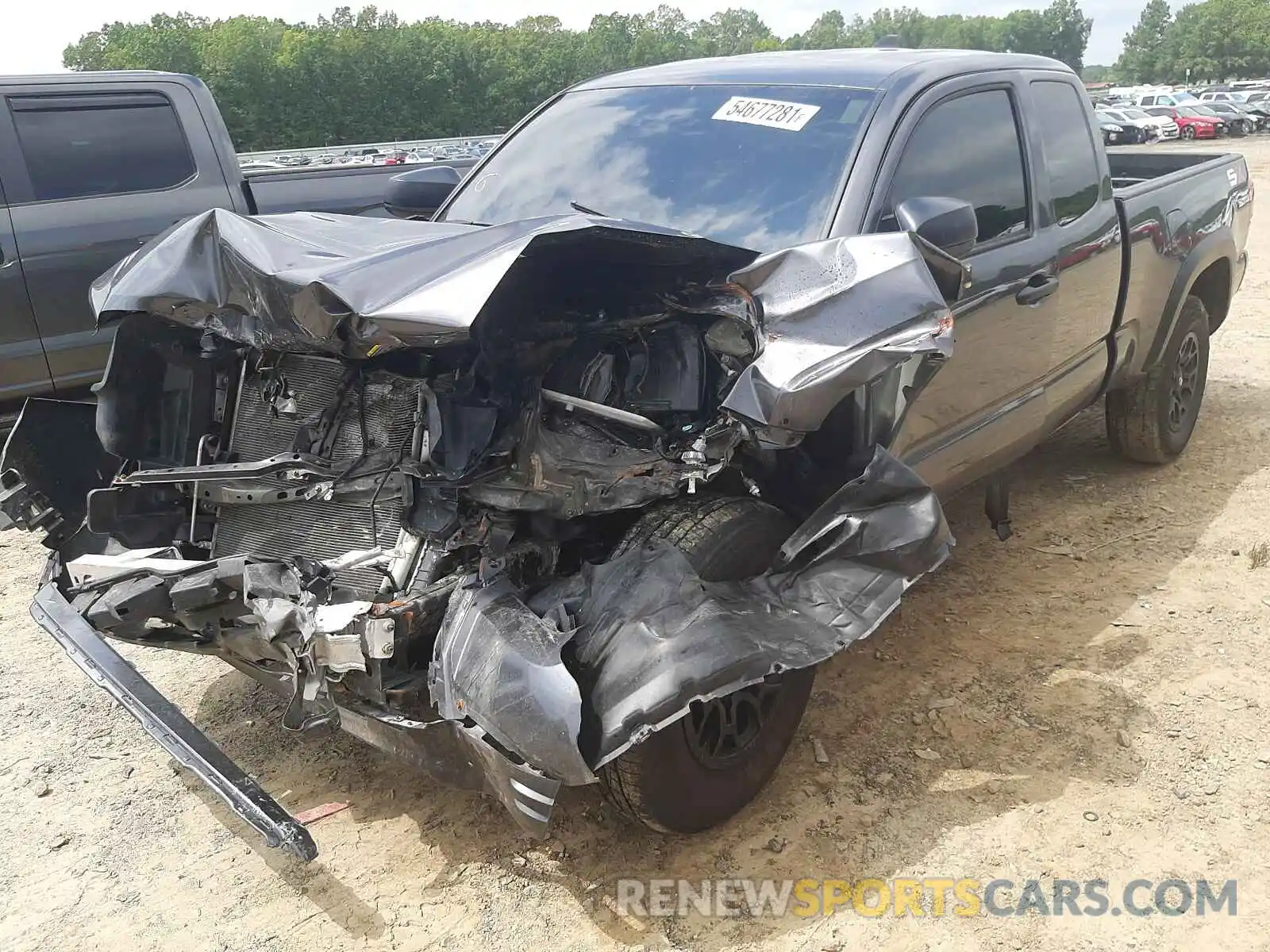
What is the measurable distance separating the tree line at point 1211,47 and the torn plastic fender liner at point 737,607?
9437 cm

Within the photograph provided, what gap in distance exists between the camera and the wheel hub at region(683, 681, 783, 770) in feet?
8.58

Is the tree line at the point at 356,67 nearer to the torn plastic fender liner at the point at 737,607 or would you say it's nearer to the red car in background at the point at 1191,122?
the red car in background at the point at 1191,122

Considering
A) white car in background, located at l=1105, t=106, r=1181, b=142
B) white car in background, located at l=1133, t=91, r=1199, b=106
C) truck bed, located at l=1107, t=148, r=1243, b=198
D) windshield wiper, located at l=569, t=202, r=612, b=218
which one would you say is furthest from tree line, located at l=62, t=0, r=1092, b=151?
windshield wiper, located at l=569, t=202, r=612, b=218

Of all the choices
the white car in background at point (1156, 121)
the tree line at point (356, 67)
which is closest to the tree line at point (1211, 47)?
the tree line at point (356, 67)

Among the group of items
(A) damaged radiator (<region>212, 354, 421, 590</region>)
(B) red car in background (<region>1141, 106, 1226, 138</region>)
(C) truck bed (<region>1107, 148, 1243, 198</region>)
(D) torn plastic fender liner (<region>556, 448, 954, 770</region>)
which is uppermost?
(C) truck bed (<region>1107, 148, 1243, 198</region>)

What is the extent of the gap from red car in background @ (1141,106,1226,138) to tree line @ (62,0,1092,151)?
13035mm

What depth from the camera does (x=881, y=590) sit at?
261 centimetres

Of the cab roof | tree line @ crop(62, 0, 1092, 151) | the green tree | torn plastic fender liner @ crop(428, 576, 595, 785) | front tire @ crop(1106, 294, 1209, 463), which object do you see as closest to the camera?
torn plastic fender liner @ crop(428, 576, 595, 785)

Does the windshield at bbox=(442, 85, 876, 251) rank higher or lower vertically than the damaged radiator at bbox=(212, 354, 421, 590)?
higher

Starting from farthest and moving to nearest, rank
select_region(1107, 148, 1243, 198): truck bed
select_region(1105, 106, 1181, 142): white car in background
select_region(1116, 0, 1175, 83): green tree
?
select_region(1116, 0, 1175, 83): green tree → select_region(1105, 106, 1181, 142): white car in background → select_region(1107, 148, 1243, 198): truck bed

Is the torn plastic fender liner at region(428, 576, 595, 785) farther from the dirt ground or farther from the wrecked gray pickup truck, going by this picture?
the dirt ground

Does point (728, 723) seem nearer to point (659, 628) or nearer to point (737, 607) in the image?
point (737, 607)

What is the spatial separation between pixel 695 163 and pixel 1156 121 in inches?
1586

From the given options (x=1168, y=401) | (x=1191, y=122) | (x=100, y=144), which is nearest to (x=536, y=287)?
(x=1168, y=401)
